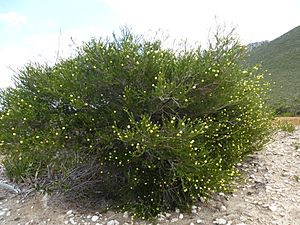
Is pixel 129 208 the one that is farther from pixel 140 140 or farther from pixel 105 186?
pixel 140 140

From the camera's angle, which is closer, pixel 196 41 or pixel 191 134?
pixel 191 134

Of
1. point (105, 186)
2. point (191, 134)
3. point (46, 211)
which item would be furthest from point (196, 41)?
point (46, 211)

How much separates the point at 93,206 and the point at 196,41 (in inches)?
116

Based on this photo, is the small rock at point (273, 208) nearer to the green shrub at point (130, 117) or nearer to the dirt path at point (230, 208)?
the dirt path at point (230, 208)

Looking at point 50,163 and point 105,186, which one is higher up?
point 50,163

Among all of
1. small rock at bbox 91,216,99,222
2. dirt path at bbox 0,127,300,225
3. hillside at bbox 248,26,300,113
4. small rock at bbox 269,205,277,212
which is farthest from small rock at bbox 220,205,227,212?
hillside at bbox 248,26,300,113

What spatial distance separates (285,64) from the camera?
29.5m

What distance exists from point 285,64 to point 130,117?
2799 cm

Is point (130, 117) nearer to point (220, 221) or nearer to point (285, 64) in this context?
point (220, 221)

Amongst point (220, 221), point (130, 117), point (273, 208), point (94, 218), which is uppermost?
point (130, 117)

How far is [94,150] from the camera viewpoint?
4871mm

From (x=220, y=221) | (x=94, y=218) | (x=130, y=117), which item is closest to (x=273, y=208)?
(x=220, y=221)

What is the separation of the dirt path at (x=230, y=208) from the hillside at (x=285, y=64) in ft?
41.2

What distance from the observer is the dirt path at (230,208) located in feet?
15.3
